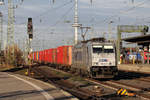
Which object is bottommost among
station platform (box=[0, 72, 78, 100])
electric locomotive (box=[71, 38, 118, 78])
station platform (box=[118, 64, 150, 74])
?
station platform (box=[118, 64, 150, 74])

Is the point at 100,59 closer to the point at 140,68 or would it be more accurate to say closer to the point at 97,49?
the point at 97,49

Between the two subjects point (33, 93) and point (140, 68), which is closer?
point (33, 93)

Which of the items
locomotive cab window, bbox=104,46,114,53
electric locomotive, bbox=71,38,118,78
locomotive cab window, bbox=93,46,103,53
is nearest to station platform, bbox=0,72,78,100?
electric locomotive, bbox=71,38,118,78

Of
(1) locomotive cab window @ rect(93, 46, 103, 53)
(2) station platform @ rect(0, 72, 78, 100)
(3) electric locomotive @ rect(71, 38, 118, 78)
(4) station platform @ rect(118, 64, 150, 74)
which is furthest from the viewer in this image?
(4) station platform @ rect(118, 64, 150, 74)

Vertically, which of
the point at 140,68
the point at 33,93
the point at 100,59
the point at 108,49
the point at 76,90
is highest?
the point at 108,49

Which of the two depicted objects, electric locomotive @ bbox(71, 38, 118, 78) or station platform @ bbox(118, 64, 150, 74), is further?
station platform @ bbox(118, 64, 150, 74)

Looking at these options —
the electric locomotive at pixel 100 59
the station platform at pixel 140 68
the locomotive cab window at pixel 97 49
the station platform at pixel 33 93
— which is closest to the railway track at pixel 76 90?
the station platform at pixel 33 93

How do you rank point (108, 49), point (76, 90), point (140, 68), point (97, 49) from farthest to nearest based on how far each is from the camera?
point (140, 68), point (108, 49), point (97, 49), point (76, 90)

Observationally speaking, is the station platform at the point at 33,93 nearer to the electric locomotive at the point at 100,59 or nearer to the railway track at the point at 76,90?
the railway track at the point at 76,90

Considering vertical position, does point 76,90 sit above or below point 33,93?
below

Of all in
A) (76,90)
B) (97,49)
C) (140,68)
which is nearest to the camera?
(76,90)

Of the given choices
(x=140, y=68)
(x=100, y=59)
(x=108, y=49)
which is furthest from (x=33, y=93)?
(x=140, y=68)

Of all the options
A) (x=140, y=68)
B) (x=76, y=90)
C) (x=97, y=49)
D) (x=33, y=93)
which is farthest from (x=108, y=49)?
(x=140, y=68)

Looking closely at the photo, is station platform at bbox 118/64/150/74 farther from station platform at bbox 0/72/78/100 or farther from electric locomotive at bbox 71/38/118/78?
station platform at bbox 0/72/78/100
